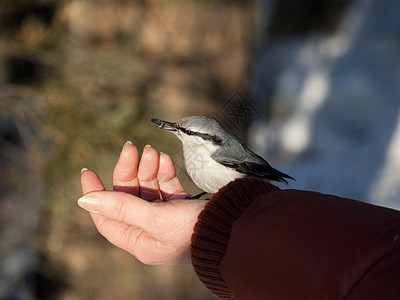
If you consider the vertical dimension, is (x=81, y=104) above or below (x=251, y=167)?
below

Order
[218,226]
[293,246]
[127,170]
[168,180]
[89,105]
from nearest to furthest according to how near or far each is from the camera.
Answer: [293,246] → [218,226] → [127,170] → [168,180] → [89,105]

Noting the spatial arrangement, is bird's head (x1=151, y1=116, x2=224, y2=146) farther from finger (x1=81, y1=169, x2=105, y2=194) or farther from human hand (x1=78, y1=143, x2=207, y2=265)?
finger (x1=81, y1=169, x2=105, y2=194)

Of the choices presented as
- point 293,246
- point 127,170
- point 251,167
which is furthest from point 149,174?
point 293,246

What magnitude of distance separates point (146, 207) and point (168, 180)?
0.24 meters

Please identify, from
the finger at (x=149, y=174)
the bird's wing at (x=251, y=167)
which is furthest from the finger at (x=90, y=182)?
the bird's wing at (x=251, y=167)

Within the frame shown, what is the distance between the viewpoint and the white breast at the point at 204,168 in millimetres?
1122

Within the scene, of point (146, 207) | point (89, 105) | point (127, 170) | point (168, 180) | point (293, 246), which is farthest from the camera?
point (89, 105)

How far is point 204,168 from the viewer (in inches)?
45.1

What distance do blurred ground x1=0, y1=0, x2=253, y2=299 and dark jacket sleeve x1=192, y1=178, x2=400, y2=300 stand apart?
1026 millimetres

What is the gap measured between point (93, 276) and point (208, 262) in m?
1.64

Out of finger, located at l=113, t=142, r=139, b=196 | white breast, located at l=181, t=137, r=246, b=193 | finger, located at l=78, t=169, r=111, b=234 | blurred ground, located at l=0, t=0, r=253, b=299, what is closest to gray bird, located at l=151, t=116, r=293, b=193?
white breast, located at l=181, t=137, r=246, b=193

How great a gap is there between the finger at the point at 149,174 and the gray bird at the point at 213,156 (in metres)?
0.09

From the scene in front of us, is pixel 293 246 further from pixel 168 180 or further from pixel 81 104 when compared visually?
pixel 81 104

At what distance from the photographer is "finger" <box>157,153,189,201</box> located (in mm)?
1240
